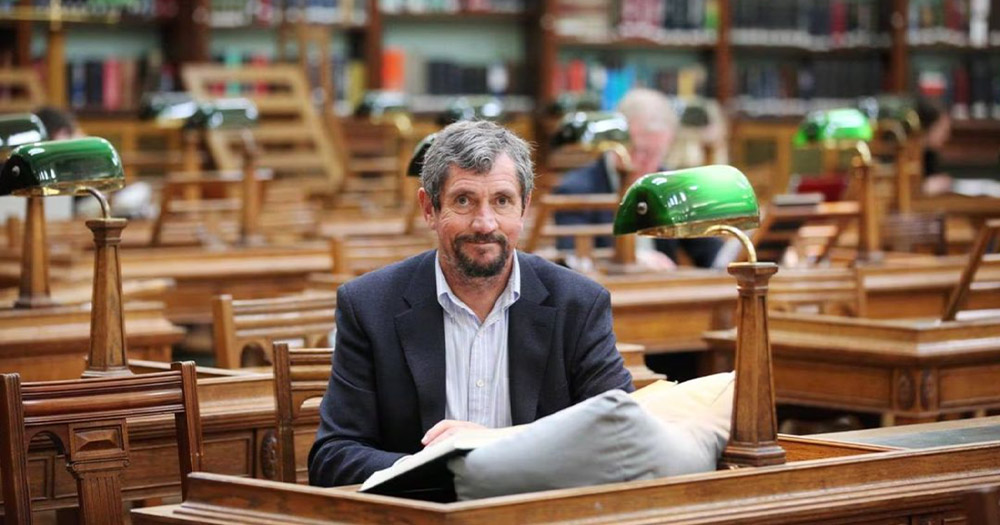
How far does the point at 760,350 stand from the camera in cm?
247

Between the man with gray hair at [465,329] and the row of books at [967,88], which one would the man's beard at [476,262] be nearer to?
the man with gray hair at [465,329]

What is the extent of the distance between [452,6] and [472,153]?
865 cm

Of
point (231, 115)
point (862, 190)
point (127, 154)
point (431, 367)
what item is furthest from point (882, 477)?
point (127, 154)

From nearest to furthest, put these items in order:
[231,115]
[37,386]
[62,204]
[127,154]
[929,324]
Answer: [37,386], [929,324], [231,115], [62,204], [127,154]

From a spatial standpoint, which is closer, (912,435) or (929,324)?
(912,435)

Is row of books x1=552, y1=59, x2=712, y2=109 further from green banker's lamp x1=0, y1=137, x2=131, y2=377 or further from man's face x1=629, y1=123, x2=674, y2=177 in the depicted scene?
green banker's lamp x1=0, y1=137, x2=131, y2=377

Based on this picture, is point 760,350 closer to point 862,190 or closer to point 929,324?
point 929,324

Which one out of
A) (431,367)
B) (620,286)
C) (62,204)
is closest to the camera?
(431,367)

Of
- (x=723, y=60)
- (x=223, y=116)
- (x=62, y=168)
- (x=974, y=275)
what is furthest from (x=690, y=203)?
(x=723, y=60)

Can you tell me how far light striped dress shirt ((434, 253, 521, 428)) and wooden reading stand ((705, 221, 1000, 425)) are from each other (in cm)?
166

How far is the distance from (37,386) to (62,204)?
A: 16.5ft

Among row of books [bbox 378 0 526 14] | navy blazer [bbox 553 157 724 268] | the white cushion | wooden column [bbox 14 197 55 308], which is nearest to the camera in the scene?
the white cushion

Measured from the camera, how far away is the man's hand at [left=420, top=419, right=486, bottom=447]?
263cm

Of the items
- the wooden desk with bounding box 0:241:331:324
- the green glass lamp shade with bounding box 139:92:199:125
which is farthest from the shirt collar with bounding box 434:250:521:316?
the green glass lamp shade with bounding box 139:92:199:125
